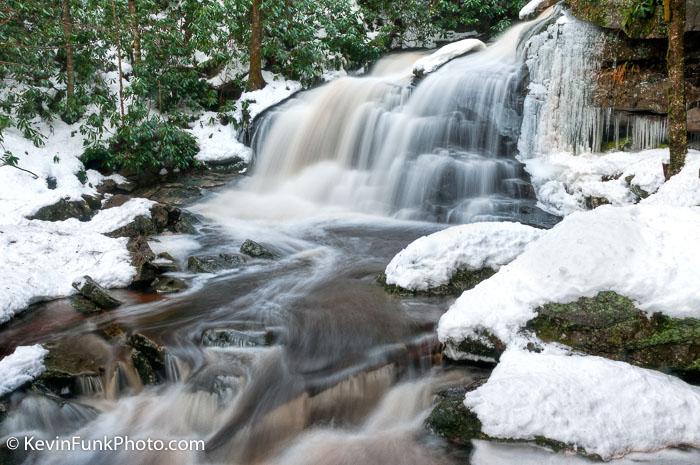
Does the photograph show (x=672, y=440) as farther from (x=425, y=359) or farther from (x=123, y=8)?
(x=123, y=8)

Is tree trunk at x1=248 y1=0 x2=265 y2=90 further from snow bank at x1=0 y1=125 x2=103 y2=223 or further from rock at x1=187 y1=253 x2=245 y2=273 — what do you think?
rock at x1=187 y1=253 x2=245 y2=273

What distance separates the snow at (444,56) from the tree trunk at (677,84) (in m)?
5.58

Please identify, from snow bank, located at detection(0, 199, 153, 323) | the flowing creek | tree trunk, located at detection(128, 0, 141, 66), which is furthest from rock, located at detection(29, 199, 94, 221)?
tree trunk, located at detection(128, 0, 141, 66)

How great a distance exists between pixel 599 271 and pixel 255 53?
10925 mm

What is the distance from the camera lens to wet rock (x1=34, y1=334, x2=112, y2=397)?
421cm

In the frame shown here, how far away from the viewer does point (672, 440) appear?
9.99 feet

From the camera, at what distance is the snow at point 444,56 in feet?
38.2

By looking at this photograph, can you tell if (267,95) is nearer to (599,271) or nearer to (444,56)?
(444,56)

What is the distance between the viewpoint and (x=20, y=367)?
4.25 m

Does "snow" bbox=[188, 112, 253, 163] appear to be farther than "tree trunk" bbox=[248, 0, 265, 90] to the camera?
No

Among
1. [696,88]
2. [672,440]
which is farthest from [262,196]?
[672,440]

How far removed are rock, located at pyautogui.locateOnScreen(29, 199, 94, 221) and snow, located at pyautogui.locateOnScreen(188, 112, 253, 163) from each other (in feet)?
10.5

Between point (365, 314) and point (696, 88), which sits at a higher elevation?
point (696, 88)

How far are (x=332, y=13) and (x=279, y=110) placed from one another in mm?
4439
